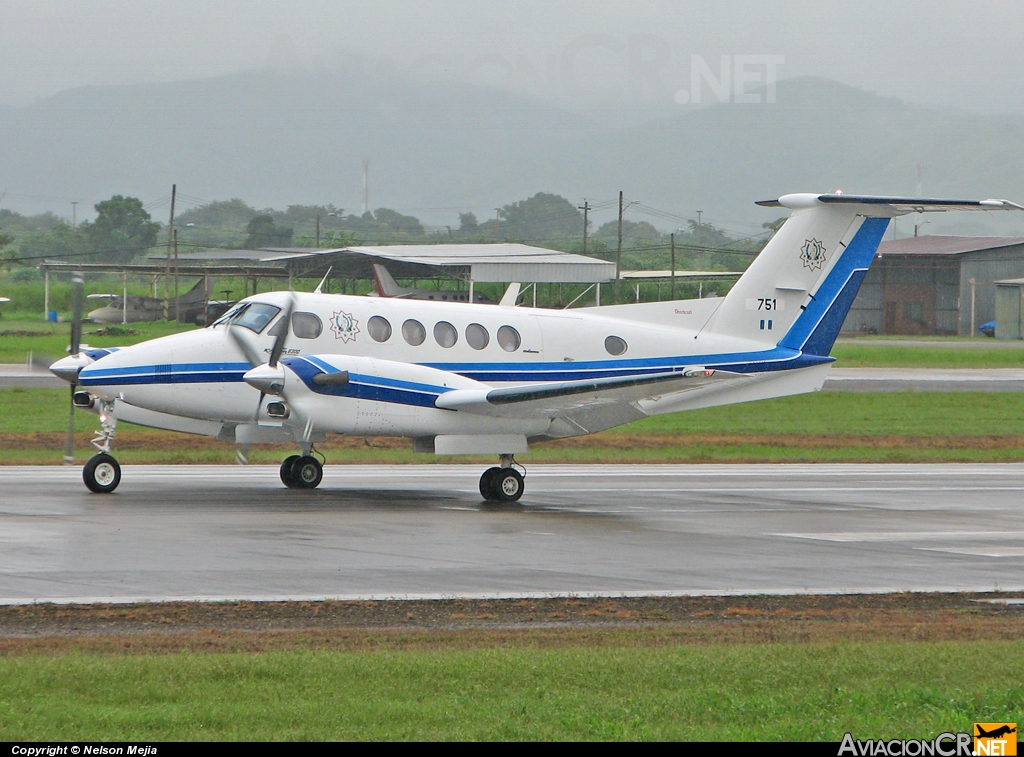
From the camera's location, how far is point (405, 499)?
1956cm

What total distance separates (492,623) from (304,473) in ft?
33.7

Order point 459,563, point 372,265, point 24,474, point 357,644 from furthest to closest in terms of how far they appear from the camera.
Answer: point 372,265 → point 24,474 → point 459,563 → point 357,644

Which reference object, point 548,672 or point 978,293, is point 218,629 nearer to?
point 548,672

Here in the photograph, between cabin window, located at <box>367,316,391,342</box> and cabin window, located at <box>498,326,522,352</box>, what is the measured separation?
1.97 metres

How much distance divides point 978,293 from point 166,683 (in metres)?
89.3

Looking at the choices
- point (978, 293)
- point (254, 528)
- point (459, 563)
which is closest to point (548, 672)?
point (459, 563)

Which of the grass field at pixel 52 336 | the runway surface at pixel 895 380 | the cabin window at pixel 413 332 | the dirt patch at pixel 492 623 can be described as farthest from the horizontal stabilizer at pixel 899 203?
the grass field at pixel 52 336

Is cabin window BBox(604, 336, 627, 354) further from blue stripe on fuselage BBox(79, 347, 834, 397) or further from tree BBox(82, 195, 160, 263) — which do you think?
tree BBox(82, 195, 160, 263)

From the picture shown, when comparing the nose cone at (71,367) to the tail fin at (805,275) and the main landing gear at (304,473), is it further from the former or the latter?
the tail fin at (805,275)

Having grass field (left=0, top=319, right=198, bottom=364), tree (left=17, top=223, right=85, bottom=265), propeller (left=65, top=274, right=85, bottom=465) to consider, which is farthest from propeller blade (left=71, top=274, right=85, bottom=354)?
tree (left=17, top=223, right=85, bottom=265)

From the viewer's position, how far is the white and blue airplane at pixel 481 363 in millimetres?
18453

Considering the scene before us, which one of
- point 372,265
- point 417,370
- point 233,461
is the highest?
point 372,265

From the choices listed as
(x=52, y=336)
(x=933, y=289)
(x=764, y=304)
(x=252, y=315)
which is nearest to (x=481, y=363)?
(x=252, y=315)

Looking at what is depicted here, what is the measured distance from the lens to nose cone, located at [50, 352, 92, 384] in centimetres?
1878
